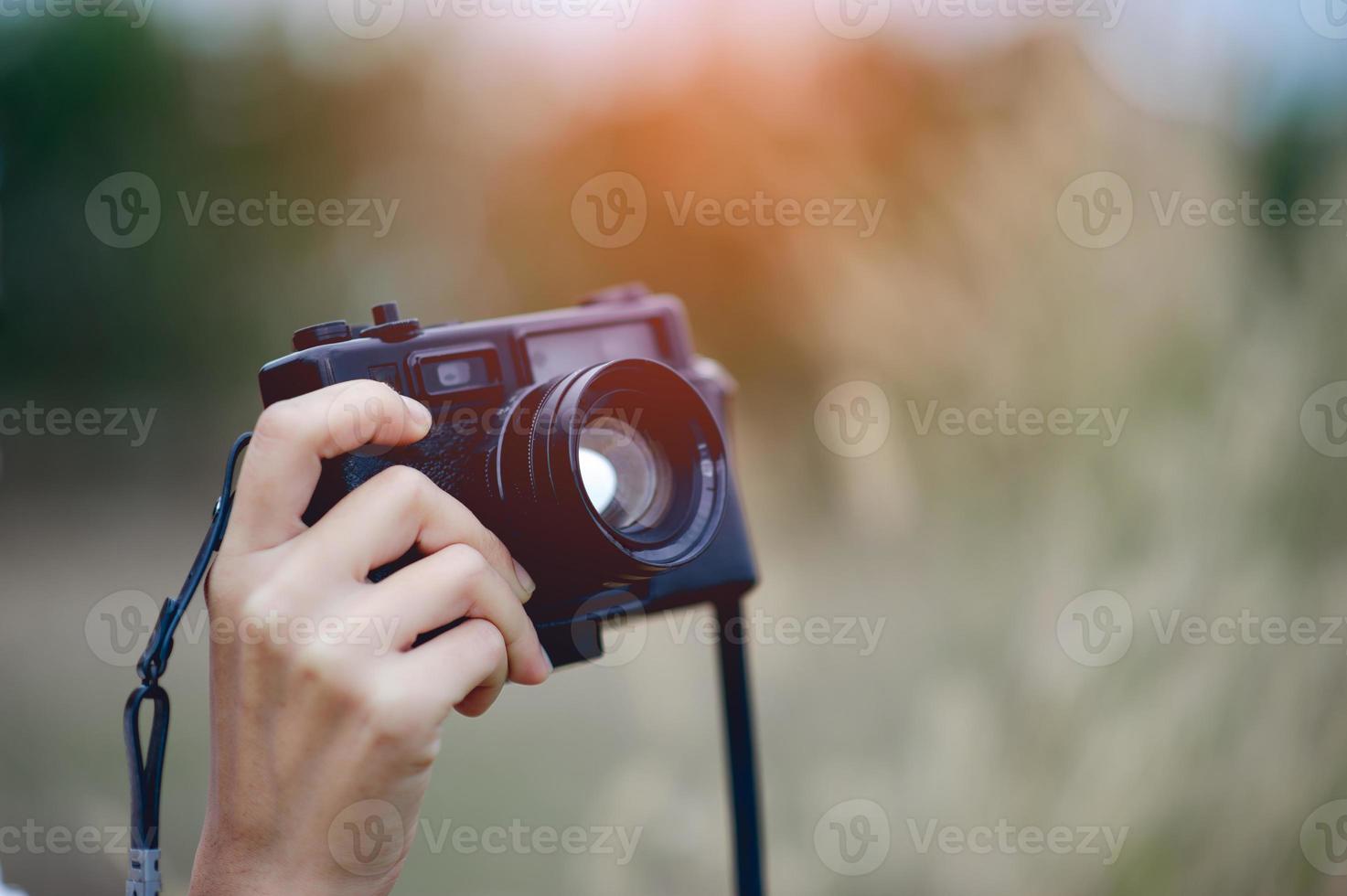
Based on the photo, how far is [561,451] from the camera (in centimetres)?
45

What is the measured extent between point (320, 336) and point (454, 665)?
0.18 metres
